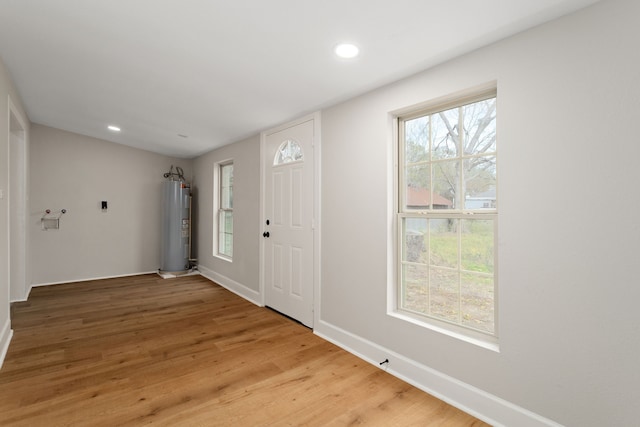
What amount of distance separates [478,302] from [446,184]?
2.67ft

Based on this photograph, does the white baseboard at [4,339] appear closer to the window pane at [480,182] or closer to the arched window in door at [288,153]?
the arched window in door at [288,153]

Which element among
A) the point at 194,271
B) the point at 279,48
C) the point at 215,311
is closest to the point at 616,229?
the point at 279,48

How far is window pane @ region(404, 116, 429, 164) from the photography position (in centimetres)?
235

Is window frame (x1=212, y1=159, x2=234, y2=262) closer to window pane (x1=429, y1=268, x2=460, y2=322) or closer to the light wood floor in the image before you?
the light wood floor

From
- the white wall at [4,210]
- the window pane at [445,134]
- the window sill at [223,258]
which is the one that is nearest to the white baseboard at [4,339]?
the white wall at [4,210]

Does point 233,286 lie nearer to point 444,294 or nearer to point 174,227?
point 174,227

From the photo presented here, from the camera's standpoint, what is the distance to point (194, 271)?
598 centimetres

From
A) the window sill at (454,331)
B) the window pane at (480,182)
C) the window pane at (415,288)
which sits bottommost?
the window sill at (454,331)

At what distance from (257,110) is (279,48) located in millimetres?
1274

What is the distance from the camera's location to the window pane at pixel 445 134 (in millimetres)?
2158

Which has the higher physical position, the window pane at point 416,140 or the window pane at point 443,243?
the window pane at point 416,140

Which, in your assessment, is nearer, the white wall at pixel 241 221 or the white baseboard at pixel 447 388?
the white baseboard at pixel 447 388

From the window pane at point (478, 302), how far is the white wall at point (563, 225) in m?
0.14

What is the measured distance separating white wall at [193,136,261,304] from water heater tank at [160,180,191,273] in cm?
46
